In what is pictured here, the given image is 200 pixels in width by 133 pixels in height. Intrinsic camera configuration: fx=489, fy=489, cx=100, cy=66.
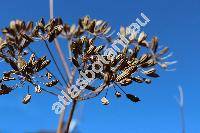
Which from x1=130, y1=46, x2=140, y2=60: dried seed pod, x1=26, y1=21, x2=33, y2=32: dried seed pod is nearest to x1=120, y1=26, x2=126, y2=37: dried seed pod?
x1=130, y1=46, x2=140, y2=60: dried seed pod

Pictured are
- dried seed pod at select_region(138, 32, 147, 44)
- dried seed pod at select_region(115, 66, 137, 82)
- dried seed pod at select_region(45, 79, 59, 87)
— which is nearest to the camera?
dried seed pod at select_region(115, 66, 137, 82)

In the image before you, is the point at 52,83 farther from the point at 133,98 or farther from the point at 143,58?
the point at 143,58

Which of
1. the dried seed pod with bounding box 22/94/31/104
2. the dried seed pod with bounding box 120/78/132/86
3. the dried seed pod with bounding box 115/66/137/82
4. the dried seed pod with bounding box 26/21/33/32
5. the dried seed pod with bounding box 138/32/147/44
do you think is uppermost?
the dried seed pod with bounding box 138/32/147/44

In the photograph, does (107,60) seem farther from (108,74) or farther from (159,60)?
(159,60)

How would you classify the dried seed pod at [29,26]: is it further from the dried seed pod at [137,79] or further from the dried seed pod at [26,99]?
the dried seed pod at [137,79]

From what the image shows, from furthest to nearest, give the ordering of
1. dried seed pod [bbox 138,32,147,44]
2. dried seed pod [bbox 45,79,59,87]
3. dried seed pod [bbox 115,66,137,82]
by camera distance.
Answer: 1. dried seed pod [bbox 138,32,147,44]
2. dried seed pod [bbox 45,79,59,87]
3. dried seed pod [bbox 115,66,137,82]

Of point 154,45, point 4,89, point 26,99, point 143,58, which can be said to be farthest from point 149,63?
point 4,89

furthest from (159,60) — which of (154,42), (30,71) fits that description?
(30,71)

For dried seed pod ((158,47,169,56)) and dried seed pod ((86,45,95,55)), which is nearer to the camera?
dried seed pod ((86,45,95,55))

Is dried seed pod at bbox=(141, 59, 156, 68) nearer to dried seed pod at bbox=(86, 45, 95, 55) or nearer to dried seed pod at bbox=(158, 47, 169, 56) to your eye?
dried seed pod at bbox=(158, 47, 169, 56)

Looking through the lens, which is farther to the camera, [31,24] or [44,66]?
[31,24]

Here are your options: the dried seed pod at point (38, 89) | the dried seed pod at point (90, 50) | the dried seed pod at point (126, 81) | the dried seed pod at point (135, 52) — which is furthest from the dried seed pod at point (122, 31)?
the dried seed pod at point (38, 89)
